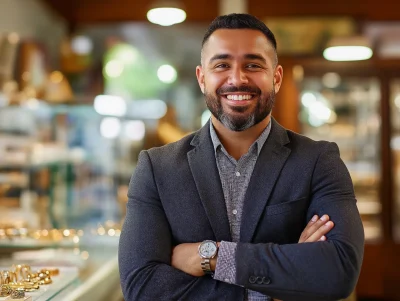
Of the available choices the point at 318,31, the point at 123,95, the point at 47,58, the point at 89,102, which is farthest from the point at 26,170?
the point at 318,31

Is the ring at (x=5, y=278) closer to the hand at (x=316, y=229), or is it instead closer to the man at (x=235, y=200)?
the man at (x=235, y=200)

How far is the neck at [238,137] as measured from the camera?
2125 mm

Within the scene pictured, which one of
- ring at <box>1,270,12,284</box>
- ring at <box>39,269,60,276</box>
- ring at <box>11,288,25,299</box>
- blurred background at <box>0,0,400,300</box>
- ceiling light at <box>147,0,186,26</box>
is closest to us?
ring at <box>11,288,25,299</box>

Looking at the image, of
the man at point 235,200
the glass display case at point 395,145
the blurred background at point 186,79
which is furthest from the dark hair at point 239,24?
the glass display case at point 395,145

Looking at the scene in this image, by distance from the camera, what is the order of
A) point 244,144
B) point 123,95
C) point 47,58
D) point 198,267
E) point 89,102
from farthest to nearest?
point 123,95 < point 47,58 < point 89,102 < point 244,144 < point 198,267

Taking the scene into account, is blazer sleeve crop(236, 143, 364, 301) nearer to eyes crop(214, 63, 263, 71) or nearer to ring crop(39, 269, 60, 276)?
eyes crop(214, 63, 263, 71)

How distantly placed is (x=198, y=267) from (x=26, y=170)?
103 inches

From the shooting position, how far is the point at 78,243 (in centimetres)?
346

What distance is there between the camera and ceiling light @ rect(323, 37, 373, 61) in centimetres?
600

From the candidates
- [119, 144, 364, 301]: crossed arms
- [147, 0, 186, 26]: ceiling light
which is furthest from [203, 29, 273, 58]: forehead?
[147, 0, 186, 26]: ceiling light

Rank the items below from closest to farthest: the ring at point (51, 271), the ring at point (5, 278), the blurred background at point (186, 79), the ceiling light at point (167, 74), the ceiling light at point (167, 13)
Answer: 1. the ring at point (5, 278)
2. the ring at point (51, 271)
3. the blurred background at point (186, 79)
4. the ceiling light at point (167, 13)
5. the ceiling light at point (167, 74)

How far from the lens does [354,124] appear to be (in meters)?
7.14

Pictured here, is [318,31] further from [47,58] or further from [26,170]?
[26,170]

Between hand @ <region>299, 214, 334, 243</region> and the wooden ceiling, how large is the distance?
4.77m
